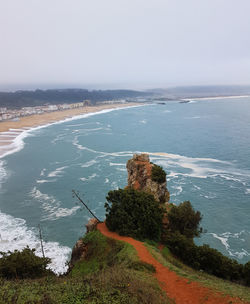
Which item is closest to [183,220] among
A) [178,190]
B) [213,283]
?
[213,283]

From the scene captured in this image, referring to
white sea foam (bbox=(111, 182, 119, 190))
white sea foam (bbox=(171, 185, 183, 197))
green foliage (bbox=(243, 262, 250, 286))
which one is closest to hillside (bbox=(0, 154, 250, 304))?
green foliage (bbox=(243, 262, 250, 286))

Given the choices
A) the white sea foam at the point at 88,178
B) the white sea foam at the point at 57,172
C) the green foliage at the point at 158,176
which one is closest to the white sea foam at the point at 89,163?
the white sea foam at the point at 57,172

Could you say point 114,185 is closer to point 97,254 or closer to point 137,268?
point 97,254

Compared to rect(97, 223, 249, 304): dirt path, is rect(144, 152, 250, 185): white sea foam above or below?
below

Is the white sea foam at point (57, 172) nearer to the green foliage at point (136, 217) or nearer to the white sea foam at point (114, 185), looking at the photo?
the white sea foam at point (114, 185)

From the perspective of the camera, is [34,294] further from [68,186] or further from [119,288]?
[68,186]

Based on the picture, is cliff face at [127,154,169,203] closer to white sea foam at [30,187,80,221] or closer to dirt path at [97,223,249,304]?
dirt path at [97,223,249,304]

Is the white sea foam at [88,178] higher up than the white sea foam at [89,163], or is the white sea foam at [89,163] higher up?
the white sea foam at [89,163]

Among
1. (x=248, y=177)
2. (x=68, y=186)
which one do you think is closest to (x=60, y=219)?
(x=68, y=186)
